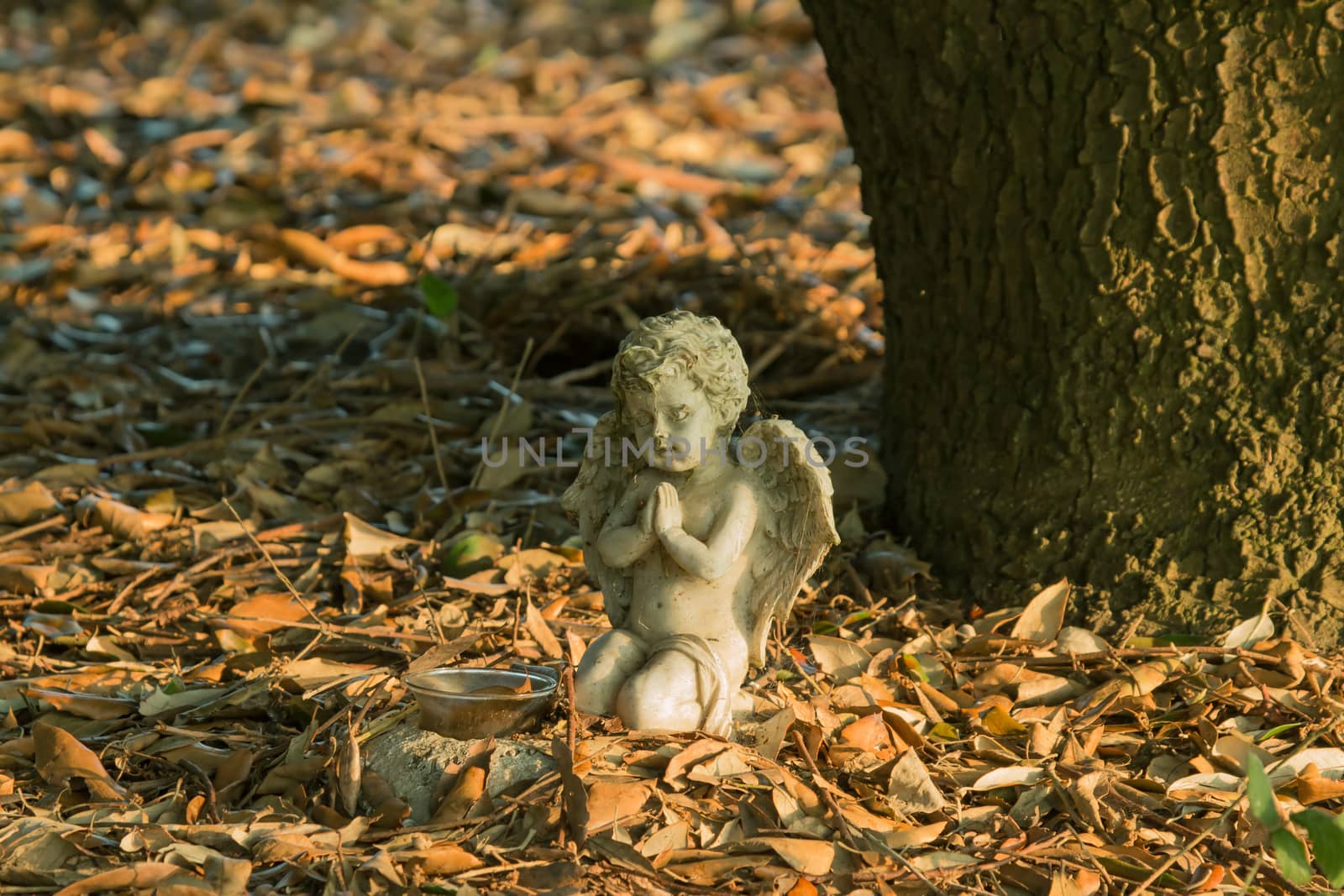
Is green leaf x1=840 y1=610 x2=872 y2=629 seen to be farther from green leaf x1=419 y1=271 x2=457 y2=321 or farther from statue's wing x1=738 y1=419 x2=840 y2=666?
green leaf x1=419 y1=271 x2=457 y2=321

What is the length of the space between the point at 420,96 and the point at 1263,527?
4701 mm

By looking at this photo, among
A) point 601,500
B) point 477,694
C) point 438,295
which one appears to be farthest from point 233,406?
point 477,694

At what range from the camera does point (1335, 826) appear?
1913 mm

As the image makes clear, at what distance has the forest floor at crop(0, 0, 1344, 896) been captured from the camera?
2.12m

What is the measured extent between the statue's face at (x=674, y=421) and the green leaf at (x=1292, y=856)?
3.46 feet

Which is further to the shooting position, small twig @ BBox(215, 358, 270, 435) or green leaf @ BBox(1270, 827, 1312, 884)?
small twig @ BBox(215, 358, 270, 435)

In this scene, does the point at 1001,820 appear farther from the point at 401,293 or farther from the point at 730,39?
the point at 730,39

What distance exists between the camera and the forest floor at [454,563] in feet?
6.95

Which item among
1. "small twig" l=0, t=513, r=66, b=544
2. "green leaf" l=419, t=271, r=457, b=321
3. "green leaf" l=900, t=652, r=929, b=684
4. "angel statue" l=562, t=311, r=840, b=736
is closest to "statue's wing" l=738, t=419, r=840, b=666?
"angel statue" l=562, t=311, r=840, b=736

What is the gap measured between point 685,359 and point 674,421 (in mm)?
112

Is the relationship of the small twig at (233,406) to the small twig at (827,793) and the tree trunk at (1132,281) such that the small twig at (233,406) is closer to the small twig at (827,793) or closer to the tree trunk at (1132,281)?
the tree trunk at (1132,281)

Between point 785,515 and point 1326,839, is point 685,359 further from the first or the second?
point 1326,839

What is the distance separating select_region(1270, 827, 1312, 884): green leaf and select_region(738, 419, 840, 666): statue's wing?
0.81 meters

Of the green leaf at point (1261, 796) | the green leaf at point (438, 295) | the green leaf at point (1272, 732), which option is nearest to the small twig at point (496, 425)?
the green leaf at point (438, 295)
